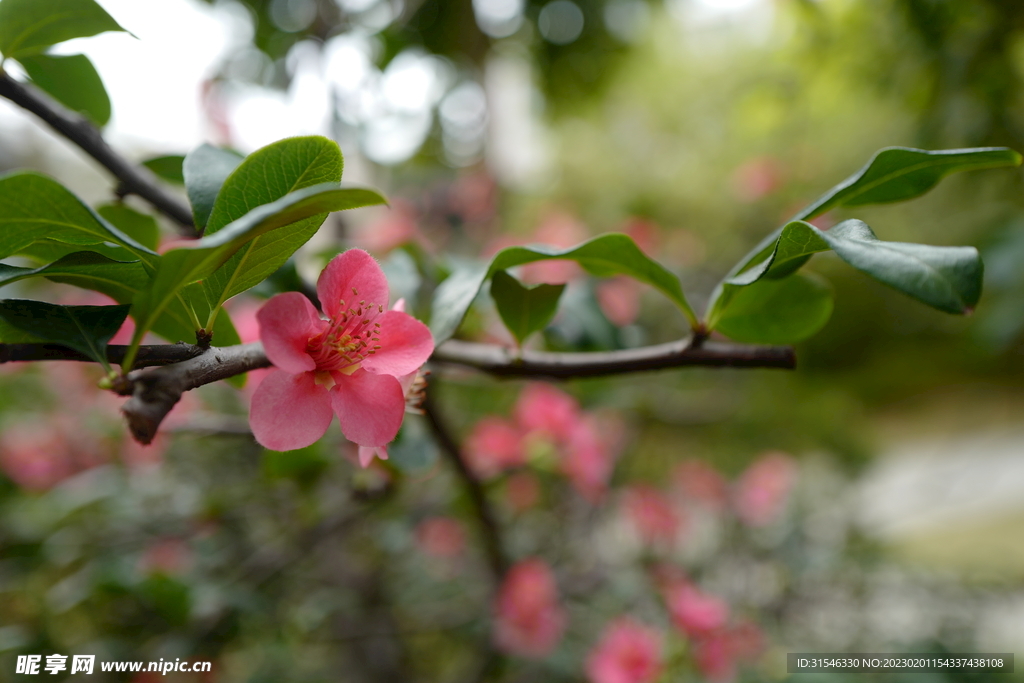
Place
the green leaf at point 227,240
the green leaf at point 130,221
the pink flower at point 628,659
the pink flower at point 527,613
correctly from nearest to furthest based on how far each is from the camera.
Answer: the green leaf at point 227,240 < the green leaf at point 130,221 < the pink flower at point 628,659 < the pink flower at point 527,613

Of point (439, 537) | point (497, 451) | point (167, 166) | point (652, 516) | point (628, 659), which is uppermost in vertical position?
point (167, 166)

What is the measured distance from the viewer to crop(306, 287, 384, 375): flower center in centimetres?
31

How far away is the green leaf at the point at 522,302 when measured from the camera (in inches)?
14.9

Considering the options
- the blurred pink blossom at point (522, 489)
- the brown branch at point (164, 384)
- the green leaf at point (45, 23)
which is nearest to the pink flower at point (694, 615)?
the blurred pink blossom at point (522, 489)

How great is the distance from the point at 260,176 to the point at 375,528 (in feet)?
3.58

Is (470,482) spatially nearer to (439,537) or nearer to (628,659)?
(628,659)

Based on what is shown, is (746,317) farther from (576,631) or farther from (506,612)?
(576,631)

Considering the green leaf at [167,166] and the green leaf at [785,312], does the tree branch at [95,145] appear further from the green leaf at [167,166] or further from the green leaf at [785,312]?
the green leaf at [785,312]

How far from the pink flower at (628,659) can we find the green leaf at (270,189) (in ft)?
2.45

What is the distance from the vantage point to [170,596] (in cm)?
75

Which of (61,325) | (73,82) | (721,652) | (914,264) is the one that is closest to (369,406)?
(61,325)

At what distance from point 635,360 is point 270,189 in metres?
0.24

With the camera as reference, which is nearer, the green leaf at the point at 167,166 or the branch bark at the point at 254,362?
the branch bark at the point at 254,362

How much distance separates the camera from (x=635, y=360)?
0.37 meters
